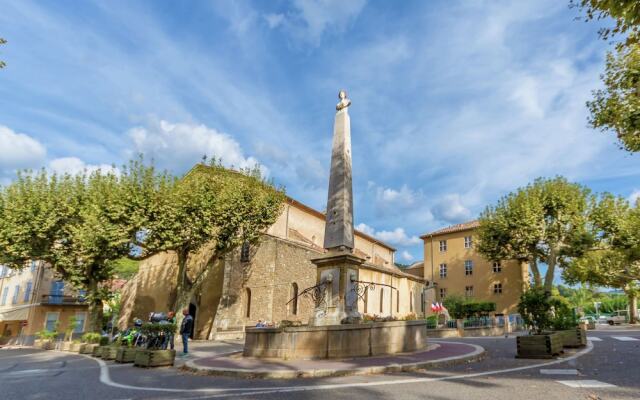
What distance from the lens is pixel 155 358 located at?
11.4 metres

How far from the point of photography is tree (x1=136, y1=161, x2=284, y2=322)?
69.8 ft

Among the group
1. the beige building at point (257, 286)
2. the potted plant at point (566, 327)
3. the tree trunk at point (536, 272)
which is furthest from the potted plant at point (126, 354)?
the tree trunk at point (536, 272)

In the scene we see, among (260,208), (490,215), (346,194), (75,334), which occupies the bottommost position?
(75,334)

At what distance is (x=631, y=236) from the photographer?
27.3 meters

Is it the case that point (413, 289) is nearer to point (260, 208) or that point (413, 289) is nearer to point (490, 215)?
point (490, 215)

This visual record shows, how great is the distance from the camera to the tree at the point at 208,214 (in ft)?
69.8

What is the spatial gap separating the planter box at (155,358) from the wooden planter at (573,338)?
11608 mm

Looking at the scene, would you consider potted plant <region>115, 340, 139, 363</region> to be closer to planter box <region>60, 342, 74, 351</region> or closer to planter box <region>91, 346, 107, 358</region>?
planter box <region>91, 346, 107, 358</region>

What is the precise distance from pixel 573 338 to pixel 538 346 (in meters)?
3.44

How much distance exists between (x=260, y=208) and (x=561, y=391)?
18.5 metres

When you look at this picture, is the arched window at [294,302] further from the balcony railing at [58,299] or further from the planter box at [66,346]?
the balcony railing at [58,299]

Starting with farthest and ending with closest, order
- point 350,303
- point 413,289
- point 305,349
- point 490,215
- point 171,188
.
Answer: point 413,289, point 490,215, point 171,188, point 350,303, point 305,349

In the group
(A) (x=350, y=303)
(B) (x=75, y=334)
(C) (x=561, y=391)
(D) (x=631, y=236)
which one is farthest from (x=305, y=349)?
(B) (x=75, y=334)

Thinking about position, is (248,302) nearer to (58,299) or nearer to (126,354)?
(126,354)
